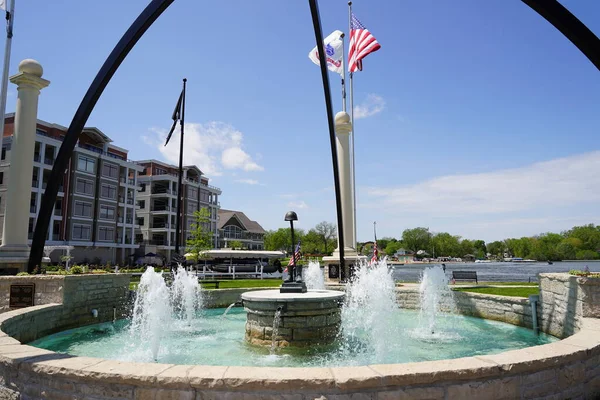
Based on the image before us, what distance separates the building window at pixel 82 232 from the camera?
156 ft

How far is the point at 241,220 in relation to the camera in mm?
95875

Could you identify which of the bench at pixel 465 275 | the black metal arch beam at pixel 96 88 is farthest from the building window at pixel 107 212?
the bench at pixel 465 275

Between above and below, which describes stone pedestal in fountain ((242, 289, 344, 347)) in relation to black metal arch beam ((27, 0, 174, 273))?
below

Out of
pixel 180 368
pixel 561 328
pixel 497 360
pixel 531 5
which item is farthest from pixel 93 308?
pixel 531 5

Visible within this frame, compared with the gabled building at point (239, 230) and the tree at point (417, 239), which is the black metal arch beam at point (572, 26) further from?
the tree at point (417, 239)

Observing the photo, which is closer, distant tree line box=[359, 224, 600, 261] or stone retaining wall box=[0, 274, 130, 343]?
stone retaining wall box=[0, 274, 130, 343]

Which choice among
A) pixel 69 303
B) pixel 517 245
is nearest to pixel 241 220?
pixel 69 303

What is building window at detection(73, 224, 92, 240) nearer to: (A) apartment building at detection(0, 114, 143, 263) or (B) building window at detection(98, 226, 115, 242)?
(A) apartment building at detection(0, 114, 143, 263)

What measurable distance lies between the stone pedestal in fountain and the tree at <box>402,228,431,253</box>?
15158cm

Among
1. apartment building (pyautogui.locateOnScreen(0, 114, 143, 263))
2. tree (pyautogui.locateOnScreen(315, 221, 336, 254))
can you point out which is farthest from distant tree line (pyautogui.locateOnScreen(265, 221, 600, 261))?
apartment building (pyautogui.locateOnScreen(0, 114, 143, 263))

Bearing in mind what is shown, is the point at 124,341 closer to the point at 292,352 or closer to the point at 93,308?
the point at 93,308

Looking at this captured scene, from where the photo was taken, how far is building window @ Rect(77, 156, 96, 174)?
47.9 metres

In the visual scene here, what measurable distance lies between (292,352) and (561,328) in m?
5.91

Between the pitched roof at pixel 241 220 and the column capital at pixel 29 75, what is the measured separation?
238ft
